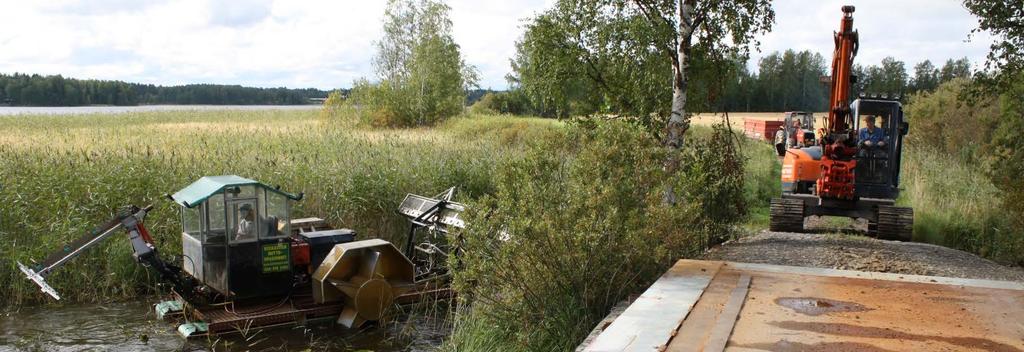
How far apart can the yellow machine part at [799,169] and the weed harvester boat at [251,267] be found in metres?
5.88

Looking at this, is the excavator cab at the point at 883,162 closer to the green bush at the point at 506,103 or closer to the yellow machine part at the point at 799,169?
the yellow machine part at the point at 799,169

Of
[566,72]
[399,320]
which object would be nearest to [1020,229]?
[566,72]

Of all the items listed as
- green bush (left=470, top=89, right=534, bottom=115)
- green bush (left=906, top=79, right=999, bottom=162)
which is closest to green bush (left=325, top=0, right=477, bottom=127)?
green bush (left=470, top=89, right=534, bottom=115)

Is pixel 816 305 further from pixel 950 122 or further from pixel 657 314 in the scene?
pixel 950 122

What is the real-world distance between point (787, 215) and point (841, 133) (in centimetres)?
145

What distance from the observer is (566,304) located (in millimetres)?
7301

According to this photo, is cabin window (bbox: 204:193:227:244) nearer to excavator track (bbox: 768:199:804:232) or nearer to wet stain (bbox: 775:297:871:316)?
wet stain (bbox: 775:297:871:316)

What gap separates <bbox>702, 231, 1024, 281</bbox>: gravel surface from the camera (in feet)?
30.7

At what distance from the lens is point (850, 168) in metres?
12.2

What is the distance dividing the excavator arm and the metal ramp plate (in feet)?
20.7

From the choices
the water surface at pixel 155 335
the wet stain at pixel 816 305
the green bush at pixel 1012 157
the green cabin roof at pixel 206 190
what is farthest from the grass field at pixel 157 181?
the green bush at pixel 1012 157

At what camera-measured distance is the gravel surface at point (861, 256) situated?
30.7 feet

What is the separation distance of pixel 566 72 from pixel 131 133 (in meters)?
15.2

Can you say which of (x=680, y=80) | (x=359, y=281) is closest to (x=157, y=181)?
(x=359, y=281)
